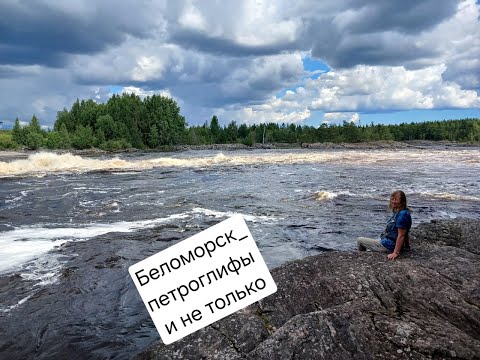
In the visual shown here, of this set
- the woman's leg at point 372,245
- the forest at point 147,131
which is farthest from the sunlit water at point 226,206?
the forest at point 147,131

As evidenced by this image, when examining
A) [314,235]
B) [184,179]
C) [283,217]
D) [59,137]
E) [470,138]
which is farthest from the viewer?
[470,138]

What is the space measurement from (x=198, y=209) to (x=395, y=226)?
1340 centimetres

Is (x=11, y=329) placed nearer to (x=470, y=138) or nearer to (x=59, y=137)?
(x=59, y=137)

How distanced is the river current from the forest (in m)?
92.0

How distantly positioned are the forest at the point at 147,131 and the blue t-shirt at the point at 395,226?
115 m

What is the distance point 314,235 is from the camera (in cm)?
1505

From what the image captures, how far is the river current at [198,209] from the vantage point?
12.9 meters

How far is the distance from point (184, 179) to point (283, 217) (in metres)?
18.2

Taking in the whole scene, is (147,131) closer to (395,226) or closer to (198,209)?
(198,209)

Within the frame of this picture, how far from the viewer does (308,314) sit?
16.7ft

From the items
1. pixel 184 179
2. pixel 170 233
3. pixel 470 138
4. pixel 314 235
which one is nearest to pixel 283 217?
pixel 314 235

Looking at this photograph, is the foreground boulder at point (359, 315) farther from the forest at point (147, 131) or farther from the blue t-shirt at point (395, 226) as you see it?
the forest at point (147, 131)

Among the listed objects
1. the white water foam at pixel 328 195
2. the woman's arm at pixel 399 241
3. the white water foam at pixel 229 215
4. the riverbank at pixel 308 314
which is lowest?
the white water foam at pixel 328 195

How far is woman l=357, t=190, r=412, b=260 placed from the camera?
784cm
